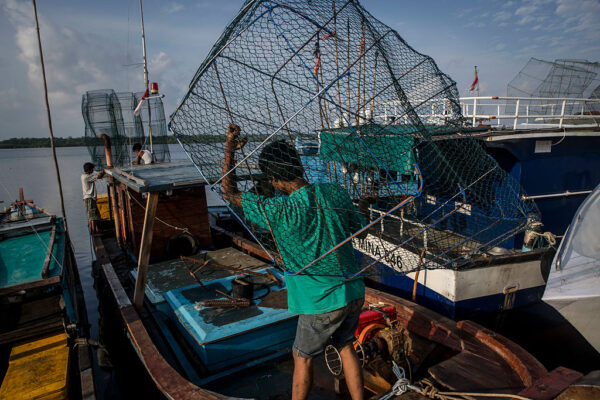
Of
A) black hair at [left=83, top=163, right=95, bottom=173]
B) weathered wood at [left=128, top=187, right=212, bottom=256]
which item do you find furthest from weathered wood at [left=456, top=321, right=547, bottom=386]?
black hair at [left=83, top=163, right=95, bottom=173]

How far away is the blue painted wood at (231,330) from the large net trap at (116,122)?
17.6 ft

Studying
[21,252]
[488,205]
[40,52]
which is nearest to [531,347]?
[488,205]

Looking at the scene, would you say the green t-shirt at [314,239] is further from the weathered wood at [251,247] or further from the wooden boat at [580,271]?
the wooden boat at [580,271]

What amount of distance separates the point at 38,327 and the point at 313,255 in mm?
4234

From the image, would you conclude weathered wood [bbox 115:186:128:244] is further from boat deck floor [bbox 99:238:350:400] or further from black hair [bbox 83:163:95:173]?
black hair [bbox 83:163:95:173]

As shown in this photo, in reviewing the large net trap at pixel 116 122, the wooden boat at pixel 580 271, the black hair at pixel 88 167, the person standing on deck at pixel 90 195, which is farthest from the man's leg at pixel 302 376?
the black hair at pixel 88 167

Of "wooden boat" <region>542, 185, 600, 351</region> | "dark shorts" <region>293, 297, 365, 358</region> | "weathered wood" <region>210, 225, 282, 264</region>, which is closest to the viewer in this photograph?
"dark shorts" <region>293, 297, 365, 358</region>

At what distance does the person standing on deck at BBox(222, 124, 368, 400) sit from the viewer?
2373 millimetres

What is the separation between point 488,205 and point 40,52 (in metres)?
8.84

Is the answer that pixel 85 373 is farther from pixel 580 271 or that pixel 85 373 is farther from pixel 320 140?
pixel 580 271

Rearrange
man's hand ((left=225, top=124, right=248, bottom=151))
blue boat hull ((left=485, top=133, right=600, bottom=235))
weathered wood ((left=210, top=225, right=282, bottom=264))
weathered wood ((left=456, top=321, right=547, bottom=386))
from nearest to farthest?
man's hand ((left=225, top=124, right=248, bottom=151)) < weathered wood ((left=456, top=321, right=547, bottom=386)) < weathered wood ((left=210, top=225, right=282, bottom=264)) < blue boat hull ((left=485, top=133, right=600, bottom=235))

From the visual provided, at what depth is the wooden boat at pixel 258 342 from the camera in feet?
10.3

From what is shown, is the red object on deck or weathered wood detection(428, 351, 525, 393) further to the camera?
the red object on deck

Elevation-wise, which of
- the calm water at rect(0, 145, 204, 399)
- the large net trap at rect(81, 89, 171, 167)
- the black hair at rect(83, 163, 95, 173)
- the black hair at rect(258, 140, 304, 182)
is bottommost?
the calm water at rect(0, 145, 204, 399)
